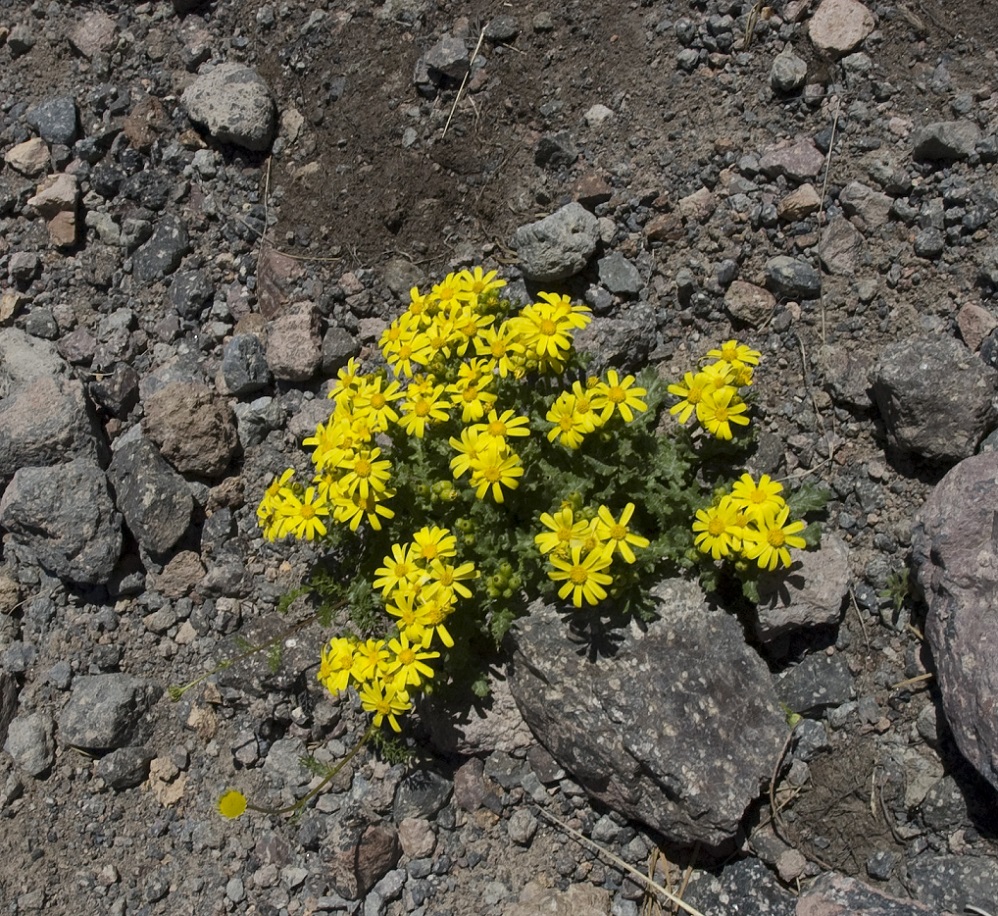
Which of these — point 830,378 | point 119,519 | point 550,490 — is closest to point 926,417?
point 830,378

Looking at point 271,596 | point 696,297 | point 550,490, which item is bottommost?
point 271,596

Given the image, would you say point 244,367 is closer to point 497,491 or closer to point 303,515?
point 303,515

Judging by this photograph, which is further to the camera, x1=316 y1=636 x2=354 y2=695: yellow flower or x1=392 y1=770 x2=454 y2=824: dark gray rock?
x1=392 y1=770 x2=454 y2=824: dark gray rock

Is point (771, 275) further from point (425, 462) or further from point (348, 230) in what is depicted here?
point (348, 230)

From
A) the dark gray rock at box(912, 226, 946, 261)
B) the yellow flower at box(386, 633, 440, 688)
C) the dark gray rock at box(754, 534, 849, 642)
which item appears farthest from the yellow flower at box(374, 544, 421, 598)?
the dark gray rock at box(912, 226, 946, 261)

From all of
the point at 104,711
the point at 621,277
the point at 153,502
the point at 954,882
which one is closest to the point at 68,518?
the point at 153,502

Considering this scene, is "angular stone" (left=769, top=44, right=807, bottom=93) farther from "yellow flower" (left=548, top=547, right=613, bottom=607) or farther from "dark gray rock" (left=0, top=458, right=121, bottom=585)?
"dark gray rock" (left=0, top=458, right=121, bottom=585)

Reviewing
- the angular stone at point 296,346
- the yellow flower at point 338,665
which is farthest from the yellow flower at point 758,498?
the angular stone at point 296,346
